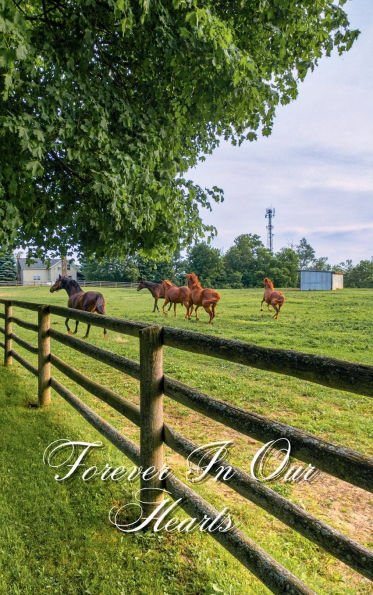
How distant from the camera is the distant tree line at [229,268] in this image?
61.8 m

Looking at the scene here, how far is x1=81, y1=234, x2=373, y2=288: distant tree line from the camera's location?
61750 mm

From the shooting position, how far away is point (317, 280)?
151 feet

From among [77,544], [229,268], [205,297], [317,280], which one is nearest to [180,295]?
[205,297]

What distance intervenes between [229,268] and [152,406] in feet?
214

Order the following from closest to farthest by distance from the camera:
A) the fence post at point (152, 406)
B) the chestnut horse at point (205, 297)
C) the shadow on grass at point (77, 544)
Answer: the shadow on grass at point (77, 544) < the fence post at point (152, 406) < the chestnut horse at point (205, 297)

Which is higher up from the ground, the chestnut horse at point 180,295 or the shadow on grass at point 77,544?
the chestnut horse at point 180,295

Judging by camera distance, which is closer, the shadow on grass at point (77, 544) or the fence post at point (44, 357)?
the shadow on grass at point (77, 544)

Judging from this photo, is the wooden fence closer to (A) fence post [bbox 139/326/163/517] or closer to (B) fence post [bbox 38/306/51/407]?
(A) fence post [bbox 139/326/163/517]

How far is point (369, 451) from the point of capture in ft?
13.8

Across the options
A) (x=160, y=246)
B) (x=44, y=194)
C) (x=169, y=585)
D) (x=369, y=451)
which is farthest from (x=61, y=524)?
(x=160, y=246)

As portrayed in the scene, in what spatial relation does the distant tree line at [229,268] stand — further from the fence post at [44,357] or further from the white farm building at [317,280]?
the fence post at [44,357]

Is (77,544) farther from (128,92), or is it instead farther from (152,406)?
(128,92)

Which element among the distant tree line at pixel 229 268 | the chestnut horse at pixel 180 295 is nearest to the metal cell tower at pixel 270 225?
the distant tree line at pixel 229 268

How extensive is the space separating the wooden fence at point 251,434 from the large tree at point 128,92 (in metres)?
2.51
